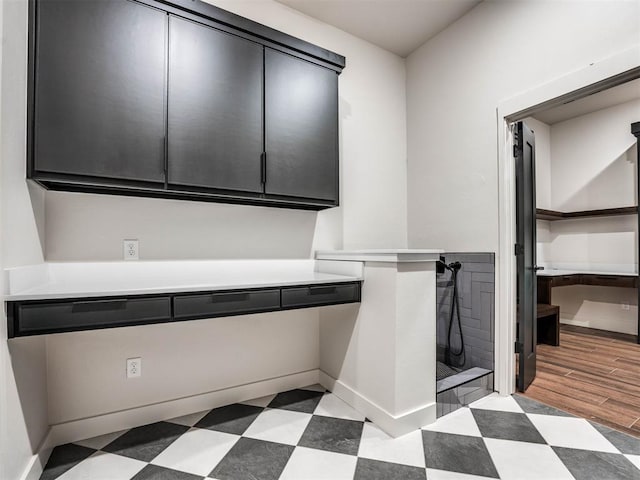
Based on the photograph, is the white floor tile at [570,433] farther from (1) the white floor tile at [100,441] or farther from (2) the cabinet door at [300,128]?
(1) the white floor tile at [100,441]

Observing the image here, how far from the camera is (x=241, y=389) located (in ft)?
7.47

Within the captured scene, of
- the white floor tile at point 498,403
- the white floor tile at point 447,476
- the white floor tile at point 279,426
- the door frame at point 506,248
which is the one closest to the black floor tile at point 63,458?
the white floor tile at point 279,426

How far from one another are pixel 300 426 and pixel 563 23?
2.94 m

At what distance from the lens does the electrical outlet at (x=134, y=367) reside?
75.9 inches

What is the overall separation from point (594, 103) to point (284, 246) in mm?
4436

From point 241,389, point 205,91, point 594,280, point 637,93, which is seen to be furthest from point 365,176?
point 637,93

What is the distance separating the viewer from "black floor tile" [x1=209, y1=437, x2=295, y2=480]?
1523 mm

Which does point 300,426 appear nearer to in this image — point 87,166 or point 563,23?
point 87,166

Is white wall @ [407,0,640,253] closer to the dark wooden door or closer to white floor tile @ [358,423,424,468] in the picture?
the dark wooden door

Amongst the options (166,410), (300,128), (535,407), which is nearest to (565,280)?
(535,407)

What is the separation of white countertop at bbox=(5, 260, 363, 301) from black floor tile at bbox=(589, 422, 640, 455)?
161cm

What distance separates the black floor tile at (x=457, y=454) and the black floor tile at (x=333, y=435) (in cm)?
37

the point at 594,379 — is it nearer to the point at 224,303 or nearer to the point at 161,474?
the point at 224,303

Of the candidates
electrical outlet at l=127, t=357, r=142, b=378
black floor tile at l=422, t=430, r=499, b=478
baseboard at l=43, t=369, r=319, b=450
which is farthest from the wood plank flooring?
electrical outlet at l=127, t=357, r=142, b=378
